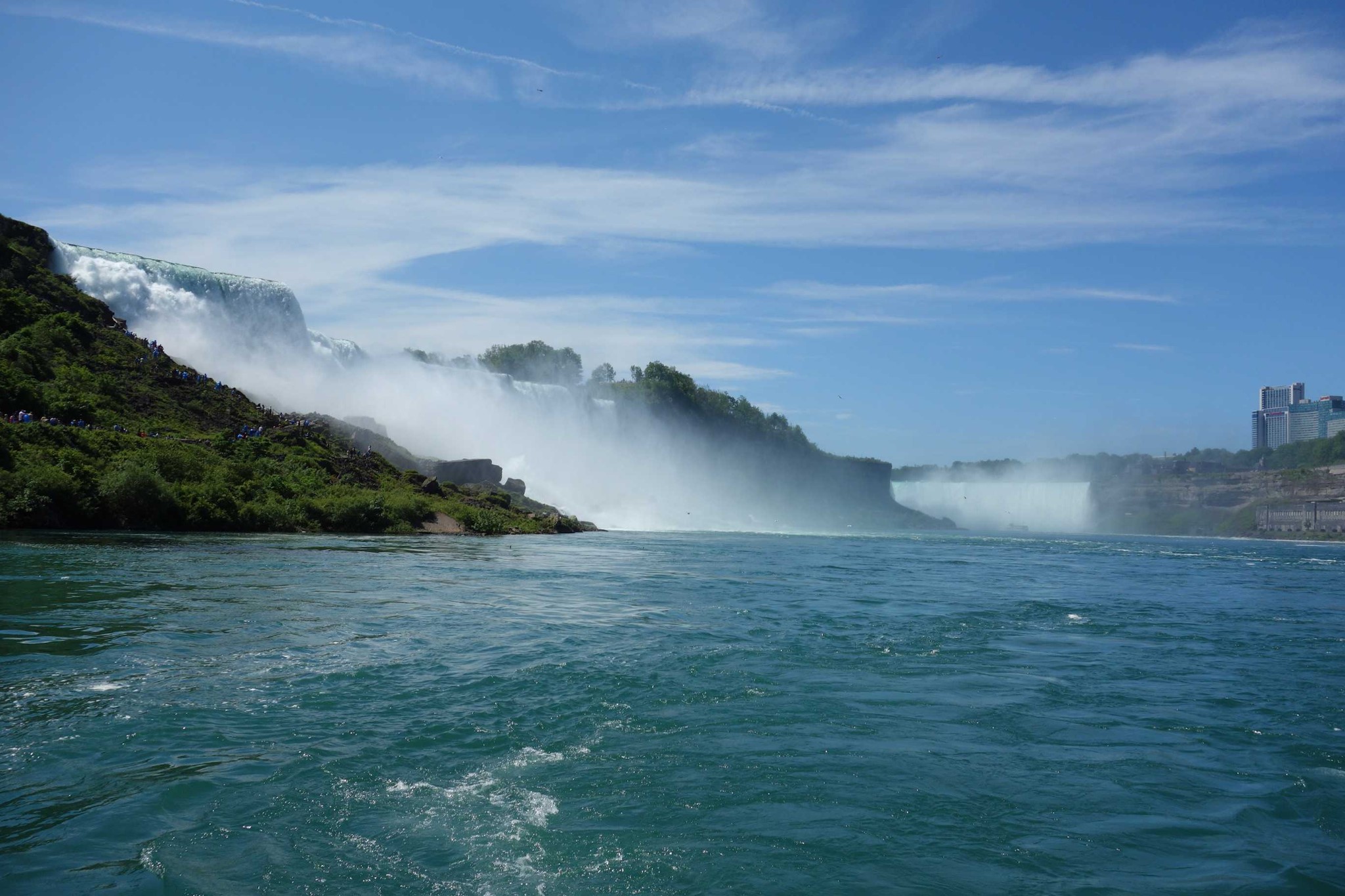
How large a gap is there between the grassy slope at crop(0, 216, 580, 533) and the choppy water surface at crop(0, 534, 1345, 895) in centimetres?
1018

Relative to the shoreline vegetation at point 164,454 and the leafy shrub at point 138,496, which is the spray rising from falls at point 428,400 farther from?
the leafy shrub at point 138,496

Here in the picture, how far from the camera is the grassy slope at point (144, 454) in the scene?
84.6 feet

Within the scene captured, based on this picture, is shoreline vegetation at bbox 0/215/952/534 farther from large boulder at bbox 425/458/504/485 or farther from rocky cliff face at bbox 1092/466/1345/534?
rocky cliff face at bbox 1092/466/1345/534

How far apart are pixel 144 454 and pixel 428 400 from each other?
33.6 meters

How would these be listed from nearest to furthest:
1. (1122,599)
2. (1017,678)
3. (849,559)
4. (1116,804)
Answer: (1116,804) < (1017,678) < (1122,599) < (849,559)

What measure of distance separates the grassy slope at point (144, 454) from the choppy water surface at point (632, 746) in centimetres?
1018

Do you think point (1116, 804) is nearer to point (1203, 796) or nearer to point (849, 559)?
point (1203, 796)

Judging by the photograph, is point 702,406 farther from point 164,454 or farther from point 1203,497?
point 164,454

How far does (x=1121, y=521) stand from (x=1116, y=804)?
127m

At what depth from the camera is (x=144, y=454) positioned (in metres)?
28.3

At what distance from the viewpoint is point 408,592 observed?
17.2 metres

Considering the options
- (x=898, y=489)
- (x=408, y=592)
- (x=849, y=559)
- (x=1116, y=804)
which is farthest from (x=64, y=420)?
(x=898, y=489)

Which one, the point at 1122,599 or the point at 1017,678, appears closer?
the point at 1017,678

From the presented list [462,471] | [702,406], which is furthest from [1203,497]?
[462,471]
